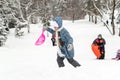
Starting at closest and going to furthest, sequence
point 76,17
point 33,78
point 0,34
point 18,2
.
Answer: point 33,78
point 0,34
point 18,2
point 76,17

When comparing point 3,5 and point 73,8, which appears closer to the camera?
point 3,5

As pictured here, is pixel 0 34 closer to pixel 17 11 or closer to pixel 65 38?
pixel 17 11

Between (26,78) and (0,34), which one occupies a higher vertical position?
(26,78)

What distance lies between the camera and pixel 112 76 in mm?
8227

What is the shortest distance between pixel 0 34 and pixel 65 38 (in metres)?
25.9

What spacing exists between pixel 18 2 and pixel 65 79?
40.4 m

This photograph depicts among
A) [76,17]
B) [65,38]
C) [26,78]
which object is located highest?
[65,38]

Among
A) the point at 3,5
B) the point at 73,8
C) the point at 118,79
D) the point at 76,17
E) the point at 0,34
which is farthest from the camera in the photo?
the point at 76,17

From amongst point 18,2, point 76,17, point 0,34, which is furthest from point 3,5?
point 76,17

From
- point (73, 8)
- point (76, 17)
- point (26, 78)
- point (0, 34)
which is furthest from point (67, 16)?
point (26, 78)

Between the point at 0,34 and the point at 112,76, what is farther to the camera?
the point at 0,34

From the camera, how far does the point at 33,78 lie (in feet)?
31.1

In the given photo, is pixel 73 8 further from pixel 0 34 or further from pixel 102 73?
pixel 102 73

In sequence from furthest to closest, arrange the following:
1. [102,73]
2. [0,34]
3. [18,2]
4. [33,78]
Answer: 1. [18,2]
2. [0,34]
3. [33,78]
4. [102,73]
